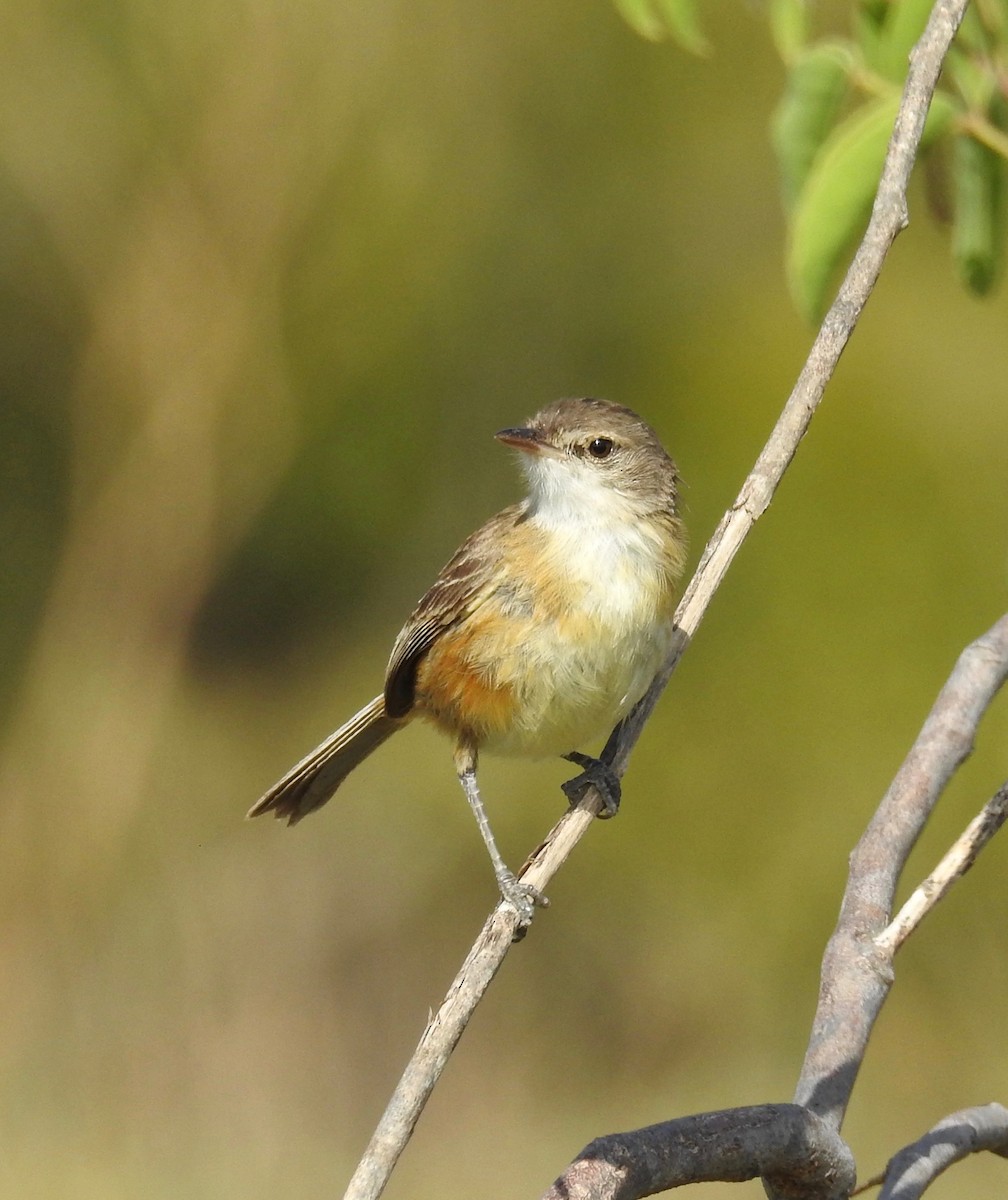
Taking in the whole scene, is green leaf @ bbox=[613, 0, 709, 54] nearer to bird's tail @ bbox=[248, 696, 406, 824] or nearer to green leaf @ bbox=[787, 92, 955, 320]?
green leaf @ bbox=[787, 92, 955, 320]

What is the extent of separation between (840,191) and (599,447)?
1.49m

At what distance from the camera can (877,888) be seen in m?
2.20

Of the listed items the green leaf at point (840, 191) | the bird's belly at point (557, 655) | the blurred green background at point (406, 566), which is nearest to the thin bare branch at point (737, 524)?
the green leaf at point (840, 191)

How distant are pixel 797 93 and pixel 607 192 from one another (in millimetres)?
5112

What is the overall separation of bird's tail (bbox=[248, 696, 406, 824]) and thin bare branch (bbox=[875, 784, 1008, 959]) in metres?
2.52

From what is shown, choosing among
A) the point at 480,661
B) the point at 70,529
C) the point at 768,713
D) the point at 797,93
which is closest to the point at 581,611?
the point at 480,661

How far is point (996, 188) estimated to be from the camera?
292 cm

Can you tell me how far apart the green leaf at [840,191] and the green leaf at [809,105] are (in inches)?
5.9

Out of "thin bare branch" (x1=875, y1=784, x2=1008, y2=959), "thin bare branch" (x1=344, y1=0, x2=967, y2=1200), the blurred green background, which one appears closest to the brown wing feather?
"thin bare branch" (x1=344, y1=0, x2=967, y2=1200)

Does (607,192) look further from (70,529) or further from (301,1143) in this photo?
(301,1143)

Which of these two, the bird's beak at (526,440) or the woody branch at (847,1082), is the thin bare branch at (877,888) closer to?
the woody branch at (847,1082)

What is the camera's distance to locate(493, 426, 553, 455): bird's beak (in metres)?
3.97

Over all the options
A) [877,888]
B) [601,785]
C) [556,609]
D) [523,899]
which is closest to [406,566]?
[556,609]

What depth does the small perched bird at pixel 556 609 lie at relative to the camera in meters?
3.70
